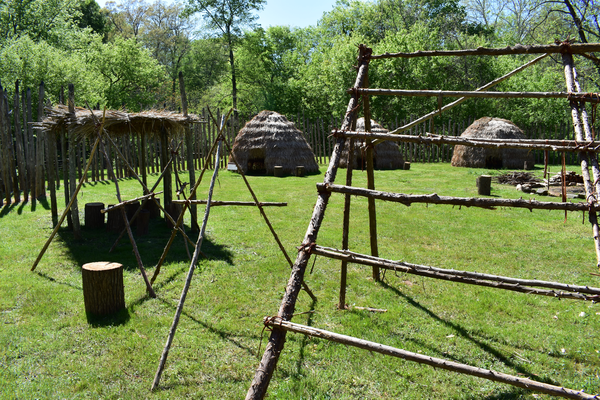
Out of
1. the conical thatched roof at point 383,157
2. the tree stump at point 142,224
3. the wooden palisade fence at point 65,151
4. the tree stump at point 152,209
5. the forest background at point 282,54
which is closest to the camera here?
the tree stump at point 142,224

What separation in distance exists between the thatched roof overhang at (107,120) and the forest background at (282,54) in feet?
19.0

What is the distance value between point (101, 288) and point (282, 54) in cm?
3551

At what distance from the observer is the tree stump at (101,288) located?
4395 mm

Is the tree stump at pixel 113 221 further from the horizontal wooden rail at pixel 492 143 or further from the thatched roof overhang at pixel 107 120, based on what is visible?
the horizontal wooden rail at pixel 492 143

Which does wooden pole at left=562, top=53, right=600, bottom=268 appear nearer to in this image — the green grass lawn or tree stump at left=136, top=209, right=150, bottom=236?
the green grass lawn

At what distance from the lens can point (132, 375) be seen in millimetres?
3469

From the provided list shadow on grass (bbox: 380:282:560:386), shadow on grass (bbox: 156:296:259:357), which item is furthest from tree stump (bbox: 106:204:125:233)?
shadow on grass (bbox: 380:282:560:386)

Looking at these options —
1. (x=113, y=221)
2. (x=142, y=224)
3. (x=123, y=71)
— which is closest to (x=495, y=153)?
(x=142, y=224)

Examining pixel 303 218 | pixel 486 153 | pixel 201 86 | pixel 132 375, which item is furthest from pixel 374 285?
pixel 201 86

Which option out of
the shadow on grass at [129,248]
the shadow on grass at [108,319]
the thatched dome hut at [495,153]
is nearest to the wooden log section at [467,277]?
the shadow on grass at [108,319]

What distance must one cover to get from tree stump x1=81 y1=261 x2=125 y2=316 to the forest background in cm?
978

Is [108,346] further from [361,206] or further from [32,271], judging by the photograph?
[361,206]

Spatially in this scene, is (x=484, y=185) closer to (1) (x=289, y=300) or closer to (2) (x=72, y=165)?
(2) (x=72, y=165)

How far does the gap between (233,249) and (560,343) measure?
4.56m
